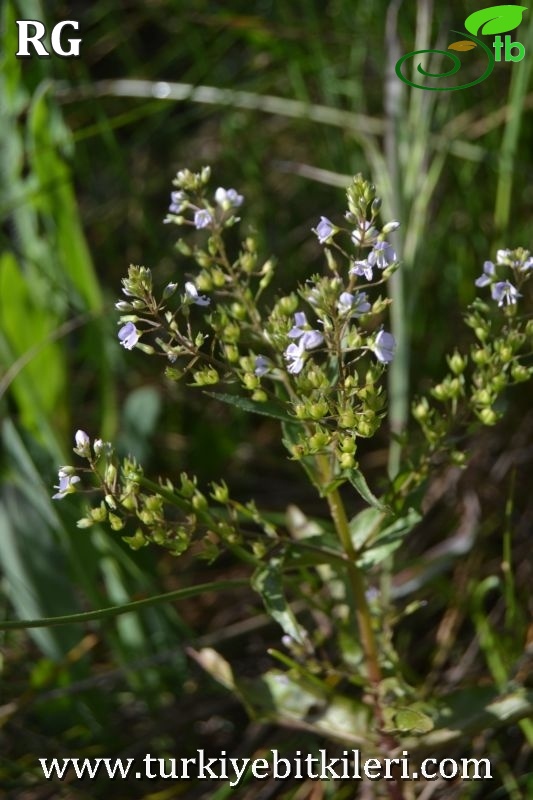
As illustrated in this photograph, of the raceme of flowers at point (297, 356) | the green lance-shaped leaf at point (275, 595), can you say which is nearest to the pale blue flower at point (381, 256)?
the raceme of flowers at point (297, 356)

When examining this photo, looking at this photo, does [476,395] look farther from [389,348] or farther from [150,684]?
[150,684]

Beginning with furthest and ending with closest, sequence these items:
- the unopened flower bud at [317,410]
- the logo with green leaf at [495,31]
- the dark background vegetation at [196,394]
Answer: the logo with green leaf at [495,31], the dark background vegetation at [196,394], the unopened flower bud at [317,410]

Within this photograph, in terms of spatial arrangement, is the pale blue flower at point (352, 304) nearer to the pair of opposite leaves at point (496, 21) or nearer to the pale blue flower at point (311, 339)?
the pale blue flower at point (311, 339)

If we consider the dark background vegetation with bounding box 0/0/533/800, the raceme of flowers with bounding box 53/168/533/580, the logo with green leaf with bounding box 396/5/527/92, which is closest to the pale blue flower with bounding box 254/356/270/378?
the raceme of flowers with bounding box 53/168/533/580

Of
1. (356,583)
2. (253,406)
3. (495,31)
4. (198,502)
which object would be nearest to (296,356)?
(253,406)

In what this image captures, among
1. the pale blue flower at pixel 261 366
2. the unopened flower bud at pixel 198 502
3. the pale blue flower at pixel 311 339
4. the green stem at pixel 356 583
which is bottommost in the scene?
the green stem at pixel 356 583

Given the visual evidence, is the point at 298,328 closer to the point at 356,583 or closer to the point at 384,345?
the point at 384,345

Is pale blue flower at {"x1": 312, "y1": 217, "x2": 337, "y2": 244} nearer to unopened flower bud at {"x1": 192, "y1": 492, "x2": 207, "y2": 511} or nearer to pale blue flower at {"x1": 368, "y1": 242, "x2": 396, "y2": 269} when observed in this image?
pale blue flower at {"x1": 368, "y1": 242, "x2": 396, "y2": 269}
